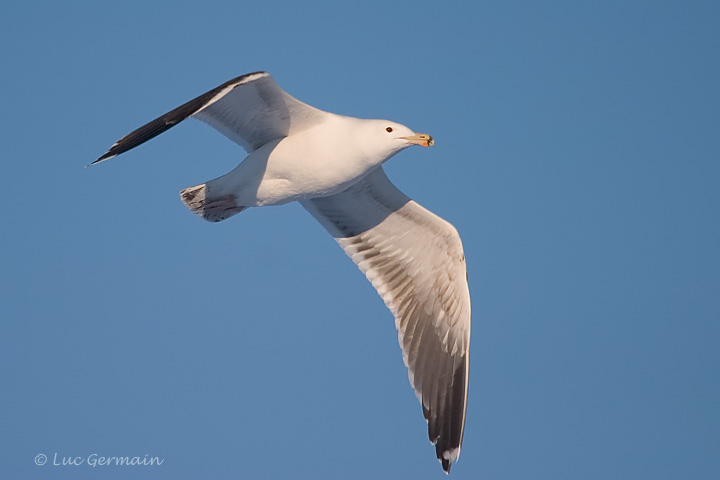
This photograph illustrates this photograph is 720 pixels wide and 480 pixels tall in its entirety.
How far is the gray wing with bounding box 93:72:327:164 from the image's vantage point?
24.8 feet

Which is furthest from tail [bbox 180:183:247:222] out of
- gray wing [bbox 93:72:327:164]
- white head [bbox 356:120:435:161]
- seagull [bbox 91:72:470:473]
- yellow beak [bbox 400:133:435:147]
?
yellow beak [bbox 400:133:435:147]

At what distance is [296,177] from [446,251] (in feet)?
7.12

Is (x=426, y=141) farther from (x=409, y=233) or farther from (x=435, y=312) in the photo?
(x=435, y=312)

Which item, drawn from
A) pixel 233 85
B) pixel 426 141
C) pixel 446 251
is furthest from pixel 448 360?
pixel 233 85

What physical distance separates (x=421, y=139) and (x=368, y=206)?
1.77m

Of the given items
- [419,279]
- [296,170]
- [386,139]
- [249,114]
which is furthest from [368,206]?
[249,114]

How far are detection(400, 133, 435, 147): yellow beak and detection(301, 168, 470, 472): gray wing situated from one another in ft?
3.87

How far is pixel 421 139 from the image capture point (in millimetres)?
8508

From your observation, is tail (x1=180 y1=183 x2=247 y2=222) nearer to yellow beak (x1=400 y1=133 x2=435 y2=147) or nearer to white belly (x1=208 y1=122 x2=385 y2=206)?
white belly (x1=208 y1=122 x2=385 y2=206)

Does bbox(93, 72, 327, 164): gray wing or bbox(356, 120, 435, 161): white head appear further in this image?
bbox(356, 120, 435, 161): white head

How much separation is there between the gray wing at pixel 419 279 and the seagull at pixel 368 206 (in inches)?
0.4

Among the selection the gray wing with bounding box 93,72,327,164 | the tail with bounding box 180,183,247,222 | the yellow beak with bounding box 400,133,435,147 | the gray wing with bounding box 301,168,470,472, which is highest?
the gray wing with bounding box 93,72,327,164

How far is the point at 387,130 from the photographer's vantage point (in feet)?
28.1

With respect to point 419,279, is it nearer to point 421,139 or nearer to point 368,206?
point 368,206
